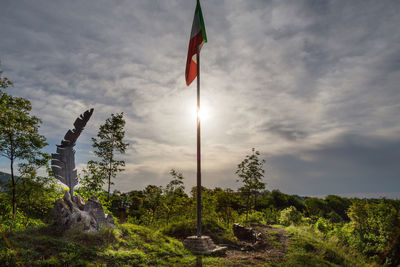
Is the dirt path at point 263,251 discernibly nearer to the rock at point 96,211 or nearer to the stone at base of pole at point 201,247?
the stone at base of pole at point 201,247

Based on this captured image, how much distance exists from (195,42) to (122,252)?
792 cm

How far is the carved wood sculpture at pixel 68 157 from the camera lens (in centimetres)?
1009

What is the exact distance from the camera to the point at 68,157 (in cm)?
1047

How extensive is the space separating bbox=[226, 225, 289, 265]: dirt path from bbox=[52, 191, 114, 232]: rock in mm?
4690

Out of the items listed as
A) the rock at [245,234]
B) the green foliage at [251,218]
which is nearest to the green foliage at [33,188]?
the rock at [245,234]

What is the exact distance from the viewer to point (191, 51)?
1005 centimetres

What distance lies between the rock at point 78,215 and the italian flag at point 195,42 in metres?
6.15

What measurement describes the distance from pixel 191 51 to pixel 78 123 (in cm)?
590

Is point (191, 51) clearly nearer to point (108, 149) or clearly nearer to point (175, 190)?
point (108, 149)

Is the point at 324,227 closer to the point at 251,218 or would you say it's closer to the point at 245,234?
the point at 251,218

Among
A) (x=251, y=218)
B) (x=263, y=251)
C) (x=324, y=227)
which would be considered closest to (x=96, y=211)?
(x=263, y=251)

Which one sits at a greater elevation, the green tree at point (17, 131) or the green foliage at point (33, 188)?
the green tree at point (17, 131)

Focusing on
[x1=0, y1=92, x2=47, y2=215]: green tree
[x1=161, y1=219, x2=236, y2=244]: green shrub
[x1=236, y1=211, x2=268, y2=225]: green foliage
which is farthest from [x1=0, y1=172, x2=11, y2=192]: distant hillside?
[x1=236, y1=211, x2=268, y2=225]: green foliage

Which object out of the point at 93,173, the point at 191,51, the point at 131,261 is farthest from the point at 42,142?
the point at 191,51
